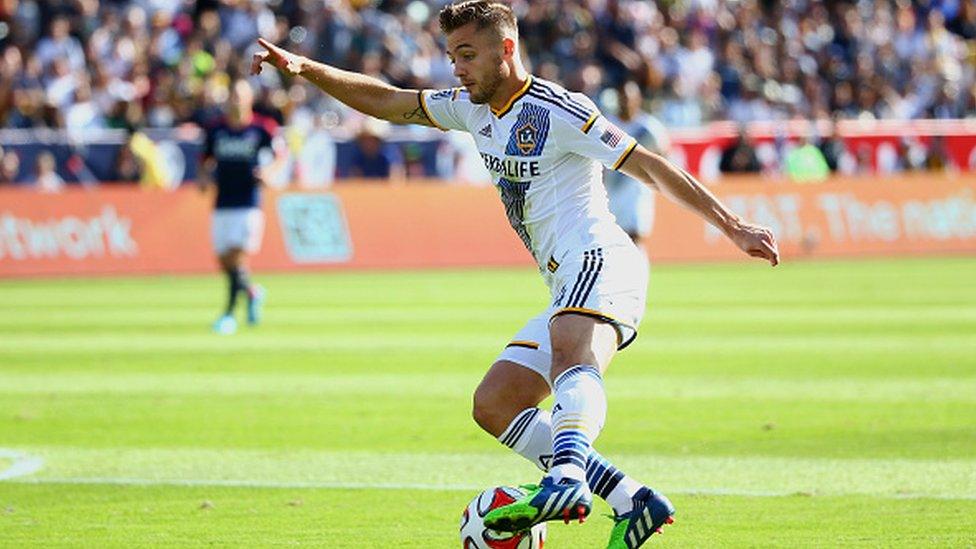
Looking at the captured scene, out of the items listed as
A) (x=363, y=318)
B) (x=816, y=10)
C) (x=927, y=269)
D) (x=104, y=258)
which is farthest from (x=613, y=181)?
(x=816, y=10)

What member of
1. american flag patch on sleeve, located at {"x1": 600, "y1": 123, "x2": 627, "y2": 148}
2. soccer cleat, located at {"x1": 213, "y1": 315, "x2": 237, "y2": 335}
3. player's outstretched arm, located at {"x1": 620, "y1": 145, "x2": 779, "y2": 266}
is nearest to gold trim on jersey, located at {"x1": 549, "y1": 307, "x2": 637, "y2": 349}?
player's outstretched arm, located at {"x1": 620, "y1": 145, "x2": 779, "y2": 266}

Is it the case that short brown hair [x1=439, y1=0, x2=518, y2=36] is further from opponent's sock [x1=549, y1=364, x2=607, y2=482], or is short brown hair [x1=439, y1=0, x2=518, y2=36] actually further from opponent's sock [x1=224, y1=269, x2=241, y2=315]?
opponent's sock [x1=224, y1=269, x2=241, y2=315]

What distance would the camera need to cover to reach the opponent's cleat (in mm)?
5684

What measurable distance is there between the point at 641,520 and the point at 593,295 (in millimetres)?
843

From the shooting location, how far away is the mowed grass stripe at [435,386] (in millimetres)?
11680

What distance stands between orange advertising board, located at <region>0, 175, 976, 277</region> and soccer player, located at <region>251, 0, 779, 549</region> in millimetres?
18569

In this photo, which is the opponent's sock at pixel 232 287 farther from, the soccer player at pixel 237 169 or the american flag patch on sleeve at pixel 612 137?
the american flag patch on sleeve at pixel 612 137

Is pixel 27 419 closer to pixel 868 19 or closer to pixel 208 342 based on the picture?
pixel 208 342

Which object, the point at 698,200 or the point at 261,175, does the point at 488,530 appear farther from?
the point at 261,175

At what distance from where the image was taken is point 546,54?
3150 centimetres

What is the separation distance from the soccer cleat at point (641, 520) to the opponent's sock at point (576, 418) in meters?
0.28

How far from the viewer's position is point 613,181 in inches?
722

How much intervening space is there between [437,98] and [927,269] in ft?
60.8

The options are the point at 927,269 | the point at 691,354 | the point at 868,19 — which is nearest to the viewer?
the point at 691,354
